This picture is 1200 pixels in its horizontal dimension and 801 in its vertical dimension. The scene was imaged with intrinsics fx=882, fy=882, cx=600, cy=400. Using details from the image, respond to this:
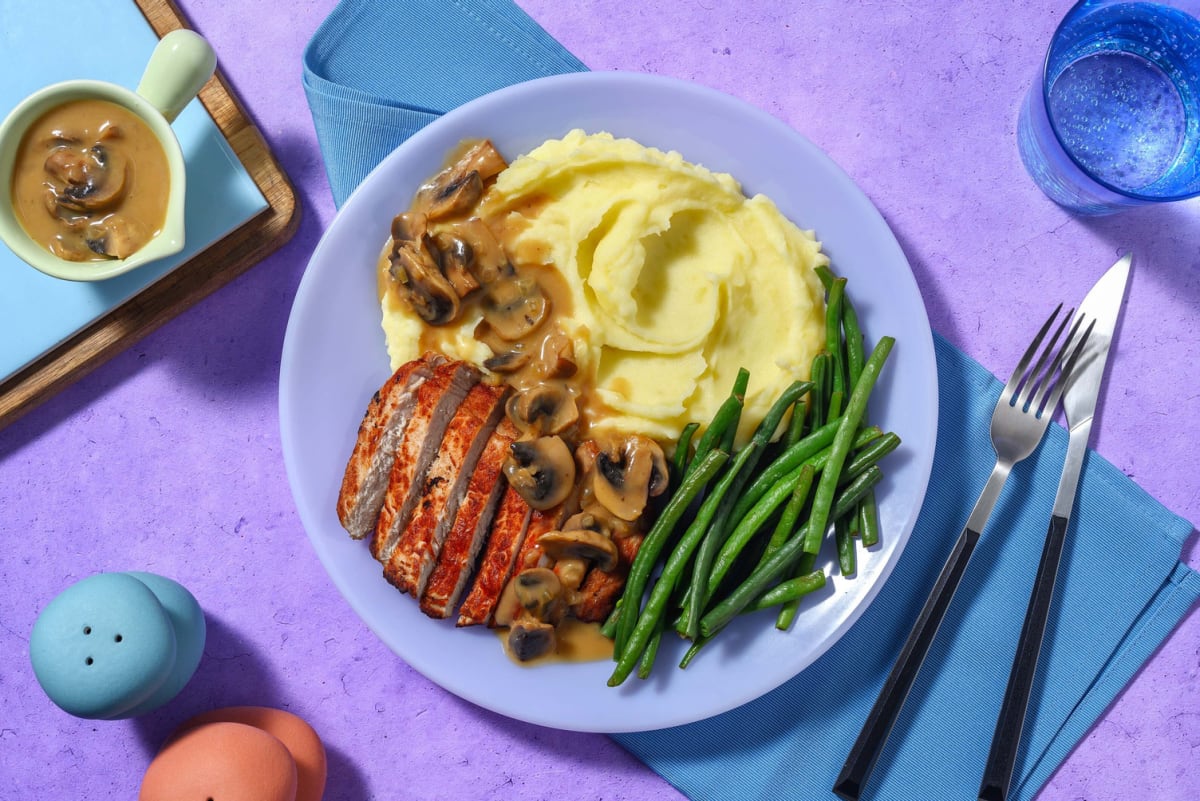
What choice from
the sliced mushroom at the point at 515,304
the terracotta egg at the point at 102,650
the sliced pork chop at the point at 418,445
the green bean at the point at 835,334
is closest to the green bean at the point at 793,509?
the green bean at the point at 835,334

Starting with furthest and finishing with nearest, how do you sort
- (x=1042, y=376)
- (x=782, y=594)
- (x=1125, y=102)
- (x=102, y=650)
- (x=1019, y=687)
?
(x=1125, y=102) → (x=1042, y=376) → (x=1019, y=687) → (x=782, y=594) → (x=102, y=650)

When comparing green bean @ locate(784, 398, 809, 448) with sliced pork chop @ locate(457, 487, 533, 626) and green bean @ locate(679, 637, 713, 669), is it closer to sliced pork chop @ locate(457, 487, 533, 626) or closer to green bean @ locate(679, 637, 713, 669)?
green bean @ locate(679, 637, 713, 669)

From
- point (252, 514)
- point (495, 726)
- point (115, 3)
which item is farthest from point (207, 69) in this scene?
point (495, 726)

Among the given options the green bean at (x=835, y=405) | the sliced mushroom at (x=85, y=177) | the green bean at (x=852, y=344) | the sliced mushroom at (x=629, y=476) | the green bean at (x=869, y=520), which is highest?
the sliced mushroom at (x=85, y=177)

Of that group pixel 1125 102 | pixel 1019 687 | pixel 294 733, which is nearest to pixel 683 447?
pixel 1019 687

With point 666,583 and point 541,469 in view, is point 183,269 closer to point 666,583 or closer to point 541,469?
point 541,469

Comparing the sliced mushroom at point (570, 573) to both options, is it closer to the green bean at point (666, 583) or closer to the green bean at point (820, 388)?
the green bean at point (666, 583)
